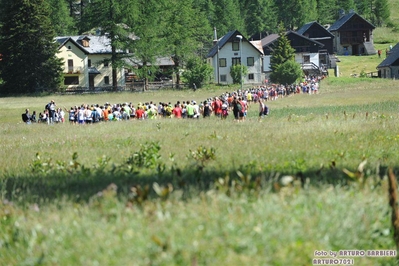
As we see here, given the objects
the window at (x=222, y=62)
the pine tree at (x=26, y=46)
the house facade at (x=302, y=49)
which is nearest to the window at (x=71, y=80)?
the pine tree at (x=26, y=46)

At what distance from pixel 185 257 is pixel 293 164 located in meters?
5.71

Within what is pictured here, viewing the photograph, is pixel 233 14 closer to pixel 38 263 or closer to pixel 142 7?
pixel 142 7

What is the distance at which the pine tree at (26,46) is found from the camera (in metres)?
77.9

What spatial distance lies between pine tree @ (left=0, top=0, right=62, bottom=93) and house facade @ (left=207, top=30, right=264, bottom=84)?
34980mm

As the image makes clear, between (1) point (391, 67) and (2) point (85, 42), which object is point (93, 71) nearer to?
(2) point (85, 42)

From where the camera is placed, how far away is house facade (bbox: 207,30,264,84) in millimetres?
108750

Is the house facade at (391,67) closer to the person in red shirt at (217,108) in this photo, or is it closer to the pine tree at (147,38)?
the pine tree at (147,38)

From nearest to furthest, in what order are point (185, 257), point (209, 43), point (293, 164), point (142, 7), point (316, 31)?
point (185, 257) → point (293, 164) → point (142, 7) → point (209, 43) → point (316, 31)

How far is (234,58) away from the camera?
10919 centimetres

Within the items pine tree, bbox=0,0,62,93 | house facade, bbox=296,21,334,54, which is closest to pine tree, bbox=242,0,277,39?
house facade, bbox=296,21,334,54

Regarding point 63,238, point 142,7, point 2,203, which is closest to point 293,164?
point 2,203

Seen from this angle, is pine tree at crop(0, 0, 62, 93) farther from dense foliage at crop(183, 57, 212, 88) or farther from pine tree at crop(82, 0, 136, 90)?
dense foliage at crop(183, 57, 212, 88)

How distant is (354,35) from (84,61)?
2466 inches

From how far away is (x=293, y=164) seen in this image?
1091 cm
